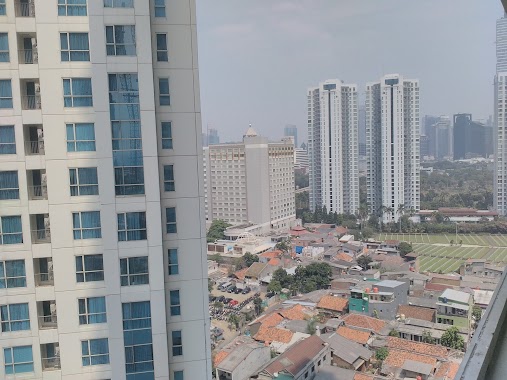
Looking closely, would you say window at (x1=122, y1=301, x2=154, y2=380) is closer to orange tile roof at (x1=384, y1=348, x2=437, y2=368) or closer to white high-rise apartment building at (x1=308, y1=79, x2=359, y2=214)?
orange tile roof at (x1=384, y1=348, x2=437, y2=368)

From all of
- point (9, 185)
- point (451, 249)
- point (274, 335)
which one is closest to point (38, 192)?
point (9, 185)

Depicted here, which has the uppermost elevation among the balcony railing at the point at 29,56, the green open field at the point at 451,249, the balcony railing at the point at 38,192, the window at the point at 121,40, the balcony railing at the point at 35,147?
the window at the point at 121,40

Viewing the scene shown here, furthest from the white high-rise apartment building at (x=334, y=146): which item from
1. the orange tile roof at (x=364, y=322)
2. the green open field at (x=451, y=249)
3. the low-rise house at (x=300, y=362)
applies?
the low-rise house at (x=300, y=362)

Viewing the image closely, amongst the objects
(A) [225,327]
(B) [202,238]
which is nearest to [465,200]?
(A) [225,327]

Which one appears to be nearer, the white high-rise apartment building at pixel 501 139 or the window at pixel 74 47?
the window at pixel 74 47

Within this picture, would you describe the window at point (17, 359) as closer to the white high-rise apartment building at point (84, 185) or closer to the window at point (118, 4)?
the white high-rise apartment building at point (84, 185)

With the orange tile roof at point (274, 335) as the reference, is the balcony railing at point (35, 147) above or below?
above

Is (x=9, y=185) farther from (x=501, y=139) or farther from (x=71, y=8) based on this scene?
(x=501, y=139)
